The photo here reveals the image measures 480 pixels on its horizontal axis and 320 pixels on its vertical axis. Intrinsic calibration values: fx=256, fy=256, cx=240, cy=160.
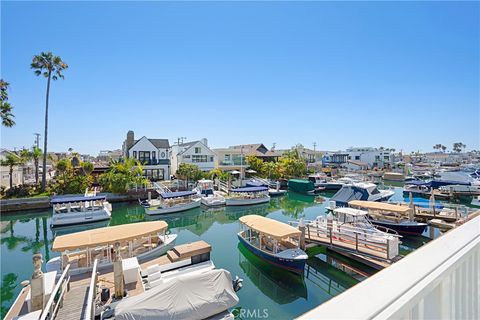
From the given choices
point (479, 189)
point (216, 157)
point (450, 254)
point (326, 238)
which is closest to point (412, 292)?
point (450, 254)

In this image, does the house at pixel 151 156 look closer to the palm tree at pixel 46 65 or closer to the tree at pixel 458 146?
the palm tree at pixel 46 65

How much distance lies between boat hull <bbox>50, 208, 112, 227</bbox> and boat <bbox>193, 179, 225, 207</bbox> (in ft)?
28.4

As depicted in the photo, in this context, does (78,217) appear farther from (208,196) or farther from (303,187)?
(303,187)

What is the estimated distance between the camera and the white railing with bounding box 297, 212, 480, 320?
2.82 ft

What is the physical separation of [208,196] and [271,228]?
50.9ft

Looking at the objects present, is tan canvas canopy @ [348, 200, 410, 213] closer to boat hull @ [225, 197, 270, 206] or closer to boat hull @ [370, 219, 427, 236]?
boat hull @ [370, 219, 427, 236]

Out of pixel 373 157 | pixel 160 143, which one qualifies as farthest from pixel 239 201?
pixel 373 157

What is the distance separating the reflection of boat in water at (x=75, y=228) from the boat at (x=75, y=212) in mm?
233

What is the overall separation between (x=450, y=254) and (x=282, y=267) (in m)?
10.7

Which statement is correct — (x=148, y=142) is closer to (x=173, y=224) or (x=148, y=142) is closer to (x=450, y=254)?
(x=173, y=224)

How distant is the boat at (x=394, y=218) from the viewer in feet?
49.2

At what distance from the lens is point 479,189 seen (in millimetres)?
26703

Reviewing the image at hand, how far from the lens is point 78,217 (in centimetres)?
1961

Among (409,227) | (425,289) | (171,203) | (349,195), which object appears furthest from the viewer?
(171,203)
